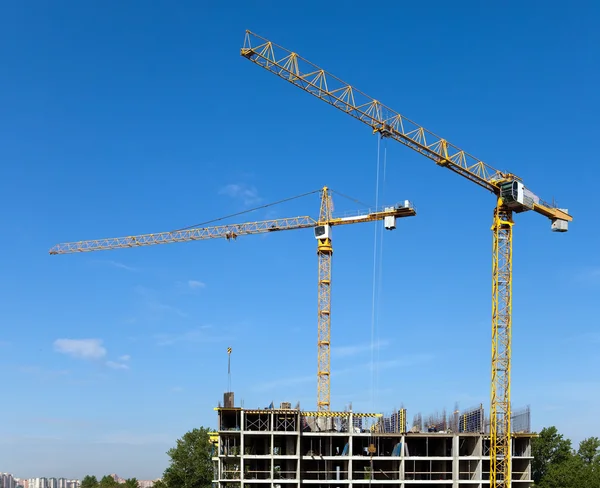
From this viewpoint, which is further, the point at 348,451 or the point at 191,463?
the point at 191,463

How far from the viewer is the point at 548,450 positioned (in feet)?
469

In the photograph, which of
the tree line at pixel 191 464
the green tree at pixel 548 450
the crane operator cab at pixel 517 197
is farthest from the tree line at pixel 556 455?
the tree line at pixel 191 464

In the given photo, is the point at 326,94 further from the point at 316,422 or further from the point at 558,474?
the point at 558,474

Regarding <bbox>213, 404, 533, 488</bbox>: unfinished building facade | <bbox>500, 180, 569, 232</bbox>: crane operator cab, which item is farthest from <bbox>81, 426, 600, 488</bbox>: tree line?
<bbox>500, 180, 569, 232</bbox>: crane operator cab

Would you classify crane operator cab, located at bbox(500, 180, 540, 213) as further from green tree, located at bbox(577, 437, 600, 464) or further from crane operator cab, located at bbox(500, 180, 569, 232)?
green tree, located at bbox(577, 437, 600, 464)

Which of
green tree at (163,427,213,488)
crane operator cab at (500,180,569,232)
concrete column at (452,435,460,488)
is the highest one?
crane operator cab at (500,180,569,232)

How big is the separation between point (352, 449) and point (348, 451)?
4.57 feet

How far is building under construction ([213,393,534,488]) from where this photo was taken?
316 feet

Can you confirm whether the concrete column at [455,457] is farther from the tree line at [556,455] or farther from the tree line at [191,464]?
the tree line at [191,464]

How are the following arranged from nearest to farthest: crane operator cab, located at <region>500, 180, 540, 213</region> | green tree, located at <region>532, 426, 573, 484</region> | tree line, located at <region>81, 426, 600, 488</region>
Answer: crane operator cab, located at <region>500, 180, 540, 213</region>, tree line, located at <region>81, 426, 600, 488</region>, green tree, located at <region>532, 426, 573, 484</region>

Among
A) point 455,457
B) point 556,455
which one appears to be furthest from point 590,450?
point 455,457

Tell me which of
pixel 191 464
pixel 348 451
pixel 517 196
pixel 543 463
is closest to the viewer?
pixel 348 451

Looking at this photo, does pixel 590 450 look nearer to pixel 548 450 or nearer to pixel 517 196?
pixel 548 450

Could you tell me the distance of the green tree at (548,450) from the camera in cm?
14188
